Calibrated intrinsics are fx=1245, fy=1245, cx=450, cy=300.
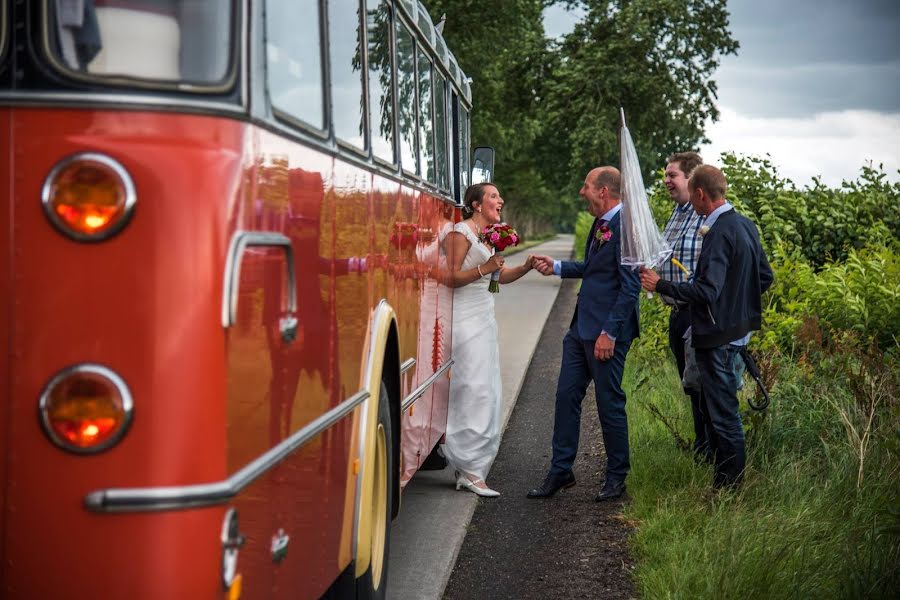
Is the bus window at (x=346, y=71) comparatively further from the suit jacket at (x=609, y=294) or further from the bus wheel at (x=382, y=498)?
the suit jacket at (x=609, y=294)

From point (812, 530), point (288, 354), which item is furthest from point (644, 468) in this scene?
point (288, 354)

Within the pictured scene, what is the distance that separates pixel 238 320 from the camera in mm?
2738

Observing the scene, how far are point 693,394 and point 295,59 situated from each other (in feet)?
14.8

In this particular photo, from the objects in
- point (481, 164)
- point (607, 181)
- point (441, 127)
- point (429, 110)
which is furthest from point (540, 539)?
point (481, 164)

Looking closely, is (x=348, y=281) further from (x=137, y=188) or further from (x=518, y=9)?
(x=518, y=9)

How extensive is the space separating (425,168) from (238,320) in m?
4.16

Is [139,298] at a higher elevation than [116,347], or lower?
higher

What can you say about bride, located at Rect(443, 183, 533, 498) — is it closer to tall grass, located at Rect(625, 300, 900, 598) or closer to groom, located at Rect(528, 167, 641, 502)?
groom, located at Rect(528, 167, 641, 502)

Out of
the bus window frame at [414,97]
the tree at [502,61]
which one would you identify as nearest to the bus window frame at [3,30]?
Answer: the bus window frame at [414,97]

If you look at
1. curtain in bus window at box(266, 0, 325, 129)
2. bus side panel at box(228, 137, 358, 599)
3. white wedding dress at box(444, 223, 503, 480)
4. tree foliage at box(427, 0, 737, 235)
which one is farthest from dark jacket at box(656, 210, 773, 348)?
tree foliage at box(427, 0, 737, 235)

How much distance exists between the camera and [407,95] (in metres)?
6.07

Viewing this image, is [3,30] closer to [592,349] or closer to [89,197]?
[89,197]

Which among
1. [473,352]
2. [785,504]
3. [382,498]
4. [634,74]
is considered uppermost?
[634,74]

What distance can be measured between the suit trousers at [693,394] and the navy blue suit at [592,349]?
0.25 m
